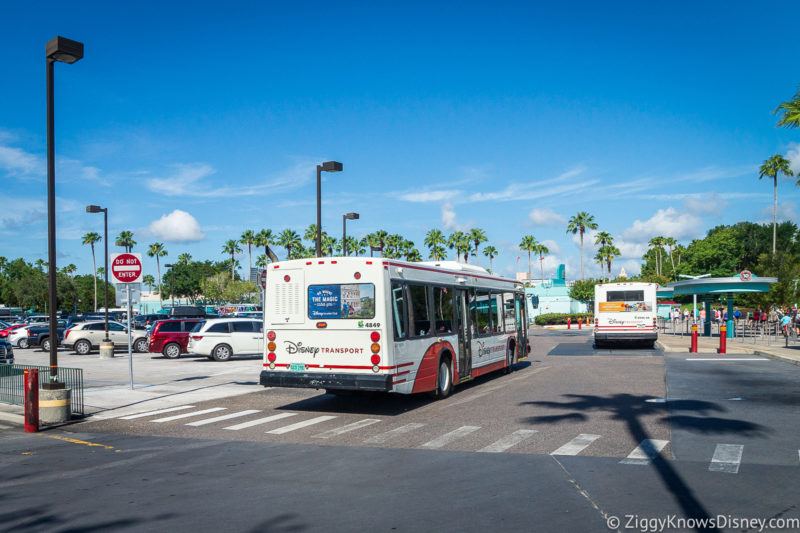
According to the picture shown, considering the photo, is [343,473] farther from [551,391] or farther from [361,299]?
[551,391]

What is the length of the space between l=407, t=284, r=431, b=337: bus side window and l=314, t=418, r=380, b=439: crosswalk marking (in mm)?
1971

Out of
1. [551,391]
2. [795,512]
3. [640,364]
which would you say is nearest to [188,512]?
[795,512]

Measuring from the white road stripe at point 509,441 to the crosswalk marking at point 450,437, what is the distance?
0.69 metres

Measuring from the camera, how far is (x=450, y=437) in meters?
9.77

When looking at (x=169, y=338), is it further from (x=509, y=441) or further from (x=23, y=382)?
(x=509, y=441)

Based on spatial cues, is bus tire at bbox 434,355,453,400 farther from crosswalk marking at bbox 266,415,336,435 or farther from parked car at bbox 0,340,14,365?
parked car at bbox 0,340,14,365

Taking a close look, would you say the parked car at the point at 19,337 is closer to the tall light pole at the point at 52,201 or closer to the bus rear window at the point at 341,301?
the tall light pole at the point at 52,201

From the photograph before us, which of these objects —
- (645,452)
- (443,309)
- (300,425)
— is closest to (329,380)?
(300,425)

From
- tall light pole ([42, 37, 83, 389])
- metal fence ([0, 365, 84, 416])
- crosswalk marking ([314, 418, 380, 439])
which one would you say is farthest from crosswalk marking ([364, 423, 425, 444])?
metal fence ([0, 365, 84, 416])

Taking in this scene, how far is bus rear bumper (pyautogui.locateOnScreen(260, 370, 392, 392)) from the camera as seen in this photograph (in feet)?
38.2

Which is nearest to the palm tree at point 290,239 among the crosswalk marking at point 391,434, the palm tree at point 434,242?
the palm tree at point 434,242

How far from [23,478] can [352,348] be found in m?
5.78

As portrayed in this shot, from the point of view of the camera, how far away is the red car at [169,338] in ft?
89.7

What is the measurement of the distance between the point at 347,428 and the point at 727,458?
18.9 feet
